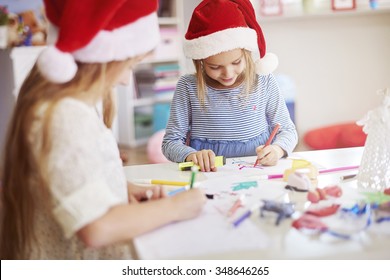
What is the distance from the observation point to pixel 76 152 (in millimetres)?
648

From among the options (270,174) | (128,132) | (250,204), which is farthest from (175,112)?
(128,132)

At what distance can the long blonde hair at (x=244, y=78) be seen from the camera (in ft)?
3.98

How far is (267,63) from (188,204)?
577mm

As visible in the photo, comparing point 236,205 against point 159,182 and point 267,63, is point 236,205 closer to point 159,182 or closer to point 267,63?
point 159,182

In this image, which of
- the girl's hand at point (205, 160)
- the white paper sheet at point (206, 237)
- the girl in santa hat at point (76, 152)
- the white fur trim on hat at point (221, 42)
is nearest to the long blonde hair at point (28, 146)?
the girl in santa hat at point (76, 152)

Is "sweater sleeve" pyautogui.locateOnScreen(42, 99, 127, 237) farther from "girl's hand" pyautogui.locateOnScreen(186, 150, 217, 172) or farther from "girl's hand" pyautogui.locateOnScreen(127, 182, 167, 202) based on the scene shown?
"girl's hand" pyautogui.locateOnScreen(186, 150, 217, 172)

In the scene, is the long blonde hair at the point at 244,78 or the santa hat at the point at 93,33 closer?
the santa hat at the point at 93,33

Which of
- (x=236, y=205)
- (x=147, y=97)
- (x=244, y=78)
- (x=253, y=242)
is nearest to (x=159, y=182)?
(x=236, y=205)

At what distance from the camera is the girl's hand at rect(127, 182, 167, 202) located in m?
0.81

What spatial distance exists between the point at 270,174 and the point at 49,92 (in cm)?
42

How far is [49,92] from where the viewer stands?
694 mm

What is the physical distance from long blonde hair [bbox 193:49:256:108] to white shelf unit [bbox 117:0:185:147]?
1.78 metres

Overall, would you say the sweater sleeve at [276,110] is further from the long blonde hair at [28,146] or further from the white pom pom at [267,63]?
the long blonde hair at [28,146]

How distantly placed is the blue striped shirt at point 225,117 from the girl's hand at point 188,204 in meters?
0.51
